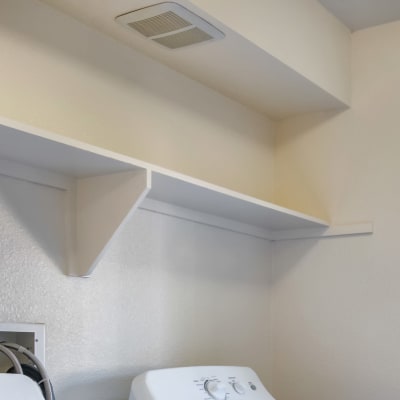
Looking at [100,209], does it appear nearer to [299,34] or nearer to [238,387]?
[238,387]

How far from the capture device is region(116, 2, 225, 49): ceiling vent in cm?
160

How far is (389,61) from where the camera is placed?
2230 mm

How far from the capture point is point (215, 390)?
1706 mm

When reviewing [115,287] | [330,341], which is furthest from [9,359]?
[330,341]

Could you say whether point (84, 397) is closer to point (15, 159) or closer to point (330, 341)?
point (15, 159)

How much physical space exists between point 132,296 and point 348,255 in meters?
0.76

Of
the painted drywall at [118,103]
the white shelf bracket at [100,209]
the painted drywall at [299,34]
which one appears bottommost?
the white shelf bracket at [100,209]

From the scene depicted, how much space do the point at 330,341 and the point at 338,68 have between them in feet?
2.81

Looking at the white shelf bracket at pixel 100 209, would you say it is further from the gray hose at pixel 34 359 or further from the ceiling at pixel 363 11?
the ceiling at pixel 363 11

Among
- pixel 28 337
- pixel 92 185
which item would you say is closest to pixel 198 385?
pixel 28 337

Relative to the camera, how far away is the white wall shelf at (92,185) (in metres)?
1.37

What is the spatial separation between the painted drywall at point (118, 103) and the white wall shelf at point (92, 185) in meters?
0.11

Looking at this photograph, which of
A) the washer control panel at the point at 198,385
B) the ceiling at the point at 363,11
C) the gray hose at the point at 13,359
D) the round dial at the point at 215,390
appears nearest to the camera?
the gray hose at the point at 13,359

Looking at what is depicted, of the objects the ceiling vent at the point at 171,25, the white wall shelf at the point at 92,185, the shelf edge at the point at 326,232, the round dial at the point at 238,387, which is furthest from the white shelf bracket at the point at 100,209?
the shelf edge at the point at 326,232
